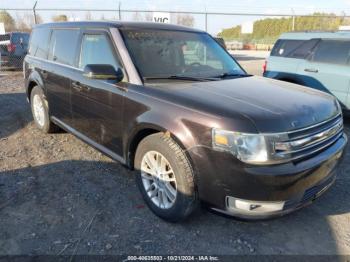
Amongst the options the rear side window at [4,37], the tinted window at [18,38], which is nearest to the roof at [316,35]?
the tinted window at [18,38]

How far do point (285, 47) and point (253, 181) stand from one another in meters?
6.18

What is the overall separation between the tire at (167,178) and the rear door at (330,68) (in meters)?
4.80

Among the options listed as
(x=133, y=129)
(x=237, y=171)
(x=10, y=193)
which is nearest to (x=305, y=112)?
(x=237, y=171)

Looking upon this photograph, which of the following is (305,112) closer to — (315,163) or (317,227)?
(315,163)

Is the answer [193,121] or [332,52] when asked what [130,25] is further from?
[332,52]

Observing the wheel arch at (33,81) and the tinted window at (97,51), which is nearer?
the tinted window at (97,51)

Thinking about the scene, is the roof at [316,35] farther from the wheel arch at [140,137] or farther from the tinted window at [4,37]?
the tinted window at [4,37]

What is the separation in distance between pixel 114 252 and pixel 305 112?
209 centimetres

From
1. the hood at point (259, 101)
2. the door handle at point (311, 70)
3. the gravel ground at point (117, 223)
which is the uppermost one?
the door handle at point (311, 70)

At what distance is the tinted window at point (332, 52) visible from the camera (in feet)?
22.1

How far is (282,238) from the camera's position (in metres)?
3.15

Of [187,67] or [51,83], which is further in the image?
[51,83]

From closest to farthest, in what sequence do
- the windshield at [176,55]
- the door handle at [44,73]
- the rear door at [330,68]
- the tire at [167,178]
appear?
1. the tire at [167,178]
2. the windshield at [176,55]
3. the door handle at [44,73]
4. the rear door at [330,68]

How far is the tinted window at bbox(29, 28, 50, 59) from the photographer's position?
18.1ft
